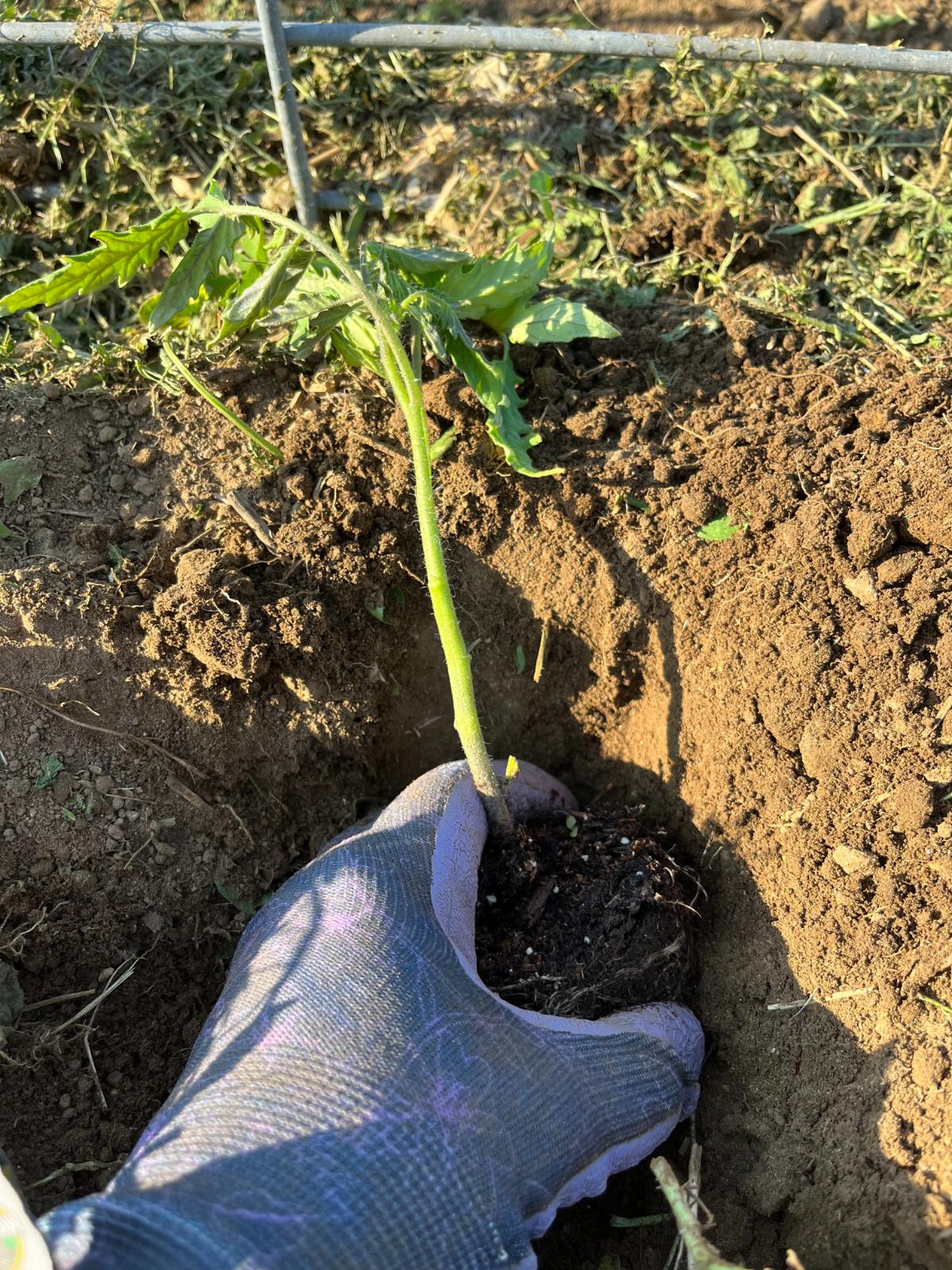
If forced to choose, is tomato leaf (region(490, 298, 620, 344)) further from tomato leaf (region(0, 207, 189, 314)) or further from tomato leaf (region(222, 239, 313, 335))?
tomato leaf (region(0, 207, 189, 314))

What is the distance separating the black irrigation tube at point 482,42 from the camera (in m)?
2.56

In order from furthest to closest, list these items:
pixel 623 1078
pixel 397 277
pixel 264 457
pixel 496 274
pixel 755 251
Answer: pixel 755 251 < pixel 264 457 < pixel 496 274 < pixel 397 277 < pixel 623 1078

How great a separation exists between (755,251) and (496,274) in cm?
97

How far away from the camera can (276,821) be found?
97.8 inches

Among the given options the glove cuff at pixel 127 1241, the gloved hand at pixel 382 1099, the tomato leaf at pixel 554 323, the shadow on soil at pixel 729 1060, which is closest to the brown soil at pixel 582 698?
the shadow on soil at pixel 729 1060

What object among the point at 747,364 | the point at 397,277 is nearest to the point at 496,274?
the point at 397,277

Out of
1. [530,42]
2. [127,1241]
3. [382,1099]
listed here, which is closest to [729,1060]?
[382,1099]

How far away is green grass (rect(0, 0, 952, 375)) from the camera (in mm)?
2928

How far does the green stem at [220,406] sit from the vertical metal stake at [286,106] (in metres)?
0.68

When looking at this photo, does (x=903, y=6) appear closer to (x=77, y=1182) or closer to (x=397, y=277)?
(x=397, y=277)

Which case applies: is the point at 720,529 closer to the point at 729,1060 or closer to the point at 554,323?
the point at 554,323

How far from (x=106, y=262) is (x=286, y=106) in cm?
83

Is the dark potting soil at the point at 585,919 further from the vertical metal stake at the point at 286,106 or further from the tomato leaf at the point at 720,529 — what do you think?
the vertical metal stake at the point at 286,106

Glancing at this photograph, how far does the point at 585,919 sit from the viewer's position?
229 cm
